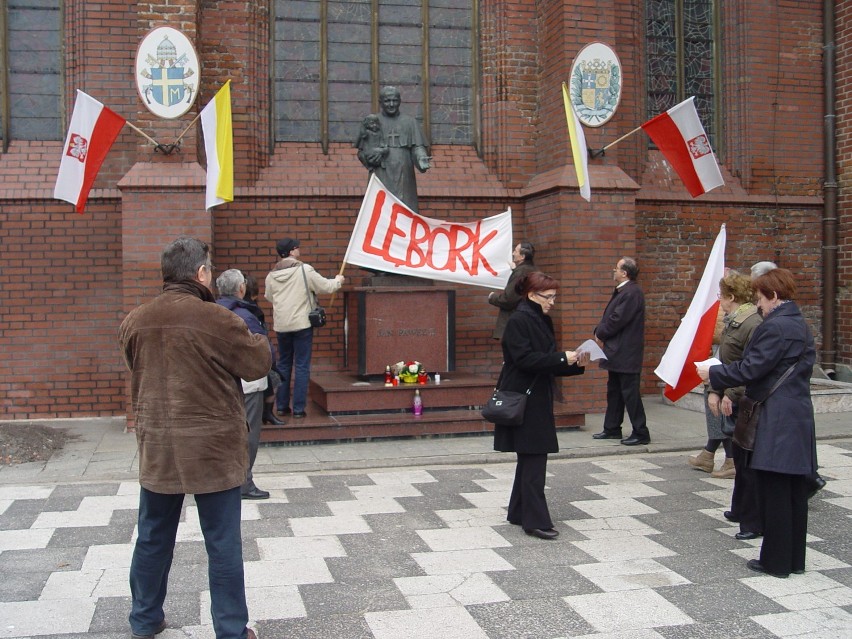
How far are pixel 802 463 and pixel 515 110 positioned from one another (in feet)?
25.2

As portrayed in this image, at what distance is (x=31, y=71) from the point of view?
36.0ft

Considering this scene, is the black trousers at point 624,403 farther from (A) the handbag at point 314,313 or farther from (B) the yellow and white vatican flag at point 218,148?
(B) the yellow and white vatican flag at point 218,148

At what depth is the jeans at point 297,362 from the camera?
9.18 m

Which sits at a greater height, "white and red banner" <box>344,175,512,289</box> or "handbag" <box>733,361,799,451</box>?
"white and red banner" <box>344,175,512,289</box>

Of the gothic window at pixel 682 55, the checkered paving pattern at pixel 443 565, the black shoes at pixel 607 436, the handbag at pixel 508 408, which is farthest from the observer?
the gothic window at pixel 682 55

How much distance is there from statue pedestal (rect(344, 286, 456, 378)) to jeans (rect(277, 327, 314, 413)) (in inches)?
26.4

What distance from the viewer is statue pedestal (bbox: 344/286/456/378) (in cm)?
972

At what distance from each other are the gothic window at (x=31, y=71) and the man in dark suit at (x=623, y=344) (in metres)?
6.84

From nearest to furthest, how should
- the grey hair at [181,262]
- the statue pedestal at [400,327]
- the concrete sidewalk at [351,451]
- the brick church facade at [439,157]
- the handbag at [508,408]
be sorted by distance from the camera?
the grey hair at [181,262] < the handbag at [508,408] < the concrete sidewalk at [351,451] < the statue pedestal at [400,327] < the brick church facade at [439,157]

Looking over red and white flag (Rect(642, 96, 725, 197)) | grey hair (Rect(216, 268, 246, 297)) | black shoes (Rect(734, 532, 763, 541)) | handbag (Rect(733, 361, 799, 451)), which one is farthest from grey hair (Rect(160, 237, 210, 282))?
red and white flag (Rect(642, 96, 725, 197))

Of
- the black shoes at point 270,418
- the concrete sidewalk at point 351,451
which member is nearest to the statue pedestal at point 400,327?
the concrete sidewalk at point 351,451

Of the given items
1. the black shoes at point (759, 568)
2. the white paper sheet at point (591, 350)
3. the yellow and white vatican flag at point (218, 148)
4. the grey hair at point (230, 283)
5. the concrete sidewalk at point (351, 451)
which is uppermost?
the yellow and white vatican flag at point (218, 148)

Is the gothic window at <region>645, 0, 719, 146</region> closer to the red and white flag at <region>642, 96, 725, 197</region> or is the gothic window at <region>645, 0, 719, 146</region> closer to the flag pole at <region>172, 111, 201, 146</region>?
the red and white flag at <region>642, 96, 725, 197</region>

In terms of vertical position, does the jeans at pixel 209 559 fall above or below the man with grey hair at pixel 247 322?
below
